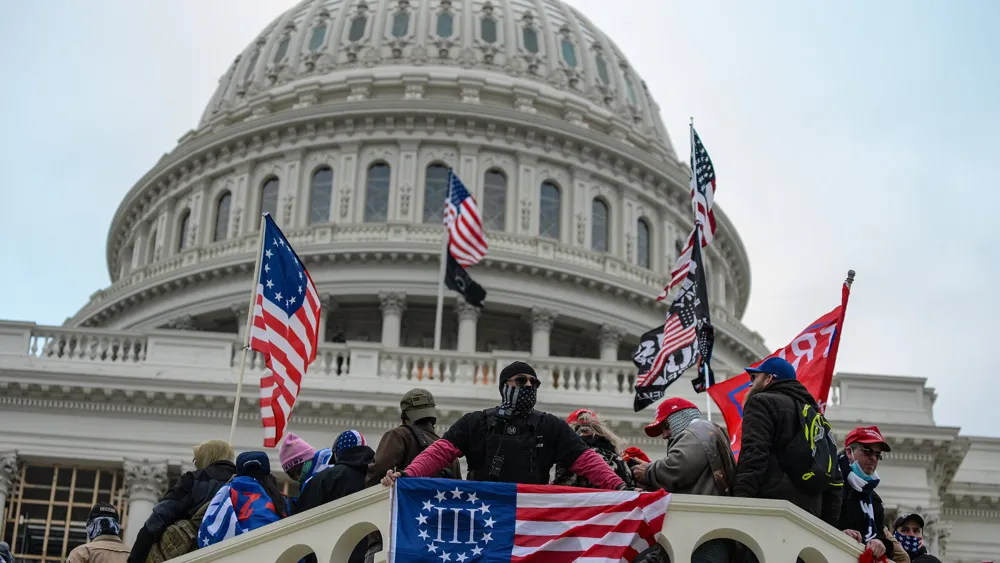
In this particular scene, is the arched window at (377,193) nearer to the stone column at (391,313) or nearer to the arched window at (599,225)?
the stone column at (391,313)

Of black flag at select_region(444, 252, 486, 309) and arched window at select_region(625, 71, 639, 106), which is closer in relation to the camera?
black flag at select_region(444, 252, 486, 309)

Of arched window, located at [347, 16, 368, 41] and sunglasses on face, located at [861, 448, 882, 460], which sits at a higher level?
arched window, located at [347, 16, 368, 41]

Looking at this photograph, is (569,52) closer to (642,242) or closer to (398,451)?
(642,242)

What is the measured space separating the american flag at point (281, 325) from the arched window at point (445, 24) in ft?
127

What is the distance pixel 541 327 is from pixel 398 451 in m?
37.1

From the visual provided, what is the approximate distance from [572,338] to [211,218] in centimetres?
1329

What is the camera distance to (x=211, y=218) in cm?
5278

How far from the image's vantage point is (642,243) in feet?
176

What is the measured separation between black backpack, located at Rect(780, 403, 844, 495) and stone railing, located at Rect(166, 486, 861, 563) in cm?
32

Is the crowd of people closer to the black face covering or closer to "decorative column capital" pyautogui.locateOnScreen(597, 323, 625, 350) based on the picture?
the black face covering

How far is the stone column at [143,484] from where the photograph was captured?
2875cm

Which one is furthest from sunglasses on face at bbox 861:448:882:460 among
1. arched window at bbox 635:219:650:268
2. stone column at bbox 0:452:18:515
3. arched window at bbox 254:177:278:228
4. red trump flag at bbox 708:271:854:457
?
arched window at bbox 254:177:278:228

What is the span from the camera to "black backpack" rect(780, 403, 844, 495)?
9.26 m

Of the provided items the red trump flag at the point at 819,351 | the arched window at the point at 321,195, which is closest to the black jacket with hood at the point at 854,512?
the red trump flag at the point at 819,351
